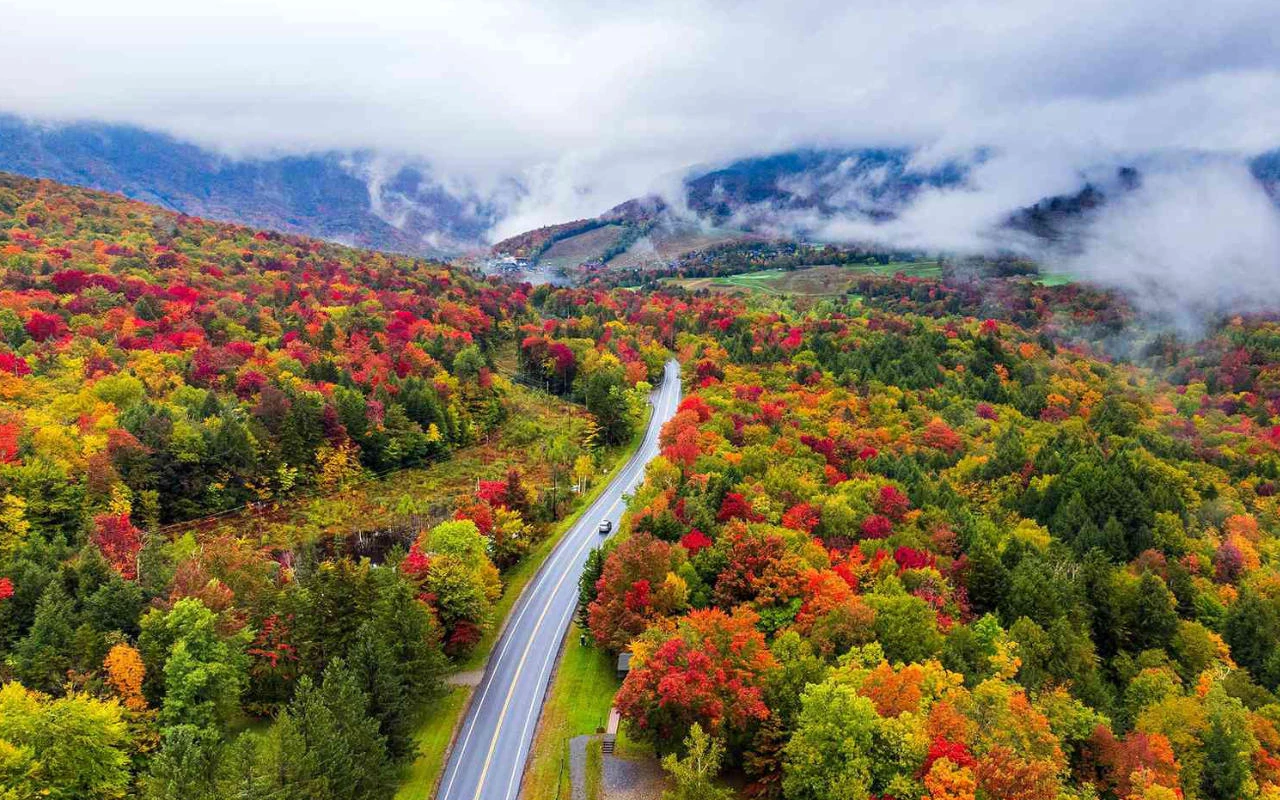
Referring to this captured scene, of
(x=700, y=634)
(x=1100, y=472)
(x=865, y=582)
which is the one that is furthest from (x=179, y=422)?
(x=1100, y=472)

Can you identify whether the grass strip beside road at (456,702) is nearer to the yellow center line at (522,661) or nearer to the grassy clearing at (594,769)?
the yellow center line at (522,661)

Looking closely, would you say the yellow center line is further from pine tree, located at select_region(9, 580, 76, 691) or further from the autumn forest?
pine tree, located at select_region(9, 580, 76, 691)

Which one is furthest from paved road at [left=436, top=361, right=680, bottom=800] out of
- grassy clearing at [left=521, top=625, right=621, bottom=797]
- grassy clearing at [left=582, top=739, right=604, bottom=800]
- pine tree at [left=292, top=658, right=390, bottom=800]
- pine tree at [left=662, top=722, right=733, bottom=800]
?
pine tree at [left=662, top=722, right=733, bottom=800]

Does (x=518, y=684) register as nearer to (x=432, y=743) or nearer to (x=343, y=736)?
(x=432, y=743)

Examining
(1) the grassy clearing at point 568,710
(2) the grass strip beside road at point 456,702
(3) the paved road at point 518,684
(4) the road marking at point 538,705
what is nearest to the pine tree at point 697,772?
(1) the grassy clearing at point 568,710

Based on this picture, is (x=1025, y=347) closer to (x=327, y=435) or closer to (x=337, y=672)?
(x=327, y=435)

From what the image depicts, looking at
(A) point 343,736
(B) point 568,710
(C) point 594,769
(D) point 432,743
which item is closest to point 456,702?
(D) point 432,743
